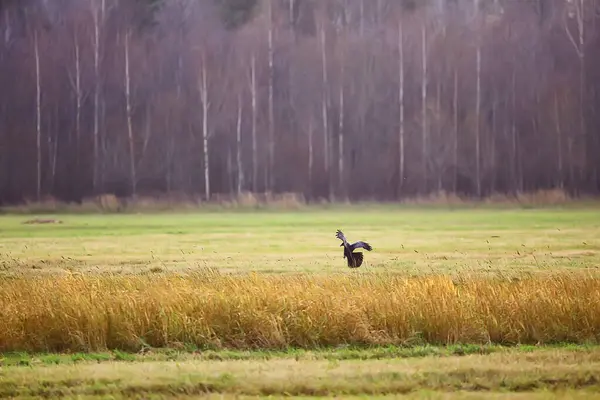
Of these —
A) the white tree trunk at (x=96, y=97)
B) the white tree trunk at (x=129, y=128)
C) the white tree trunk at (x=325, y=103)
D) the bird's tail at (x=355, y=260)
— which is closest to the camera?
the bird's tail at (x=355, y=260)

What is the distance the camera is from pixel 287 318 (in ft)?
40.7

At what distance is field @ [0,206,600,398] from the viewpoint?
9656 mm

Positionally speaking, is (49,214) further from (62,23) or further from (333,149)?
(333,149)

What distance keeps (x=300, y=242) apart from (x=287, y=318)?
39.1 feet

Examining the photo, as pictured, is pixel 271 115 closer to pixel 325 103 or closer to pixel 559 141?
pixel 325 103

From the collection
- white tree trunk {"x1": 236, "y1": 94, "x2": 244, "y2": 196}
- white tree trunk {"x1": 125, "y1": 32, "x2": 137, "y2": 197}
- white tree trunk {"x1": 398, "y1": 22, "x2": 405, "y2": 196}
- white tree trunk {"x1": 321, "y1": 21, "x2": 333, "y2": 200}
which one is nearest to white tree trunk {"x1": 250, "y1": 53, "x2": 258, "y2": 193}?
white tree trunk {"x1": 236, "y1": 94, "x2": 244, "y2": 196}

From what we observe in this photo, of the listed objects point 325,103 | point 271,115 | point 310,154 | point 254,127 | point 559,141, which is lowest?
point 310,154

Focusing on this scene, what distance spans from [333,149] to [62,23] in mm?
14643

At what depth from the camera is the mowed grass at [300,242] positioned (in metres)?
19.2

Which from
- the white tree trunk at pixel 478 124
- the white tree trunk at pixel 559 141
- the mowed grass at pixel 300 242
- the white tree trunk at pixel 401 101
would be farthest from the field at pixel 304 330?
the white tree trunk at pixel 478 124

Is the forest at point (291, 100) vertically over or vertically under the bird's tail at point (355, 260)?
over

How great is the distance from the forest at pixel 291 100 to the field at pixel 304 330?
2613 cm

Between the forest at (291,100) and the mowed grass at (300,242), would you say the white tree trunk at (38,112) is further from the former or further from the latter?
the mowed grass at (300,242)

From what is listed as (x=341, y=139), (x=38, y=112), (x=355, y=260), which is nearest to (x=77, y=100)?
(x=38, y=112)
